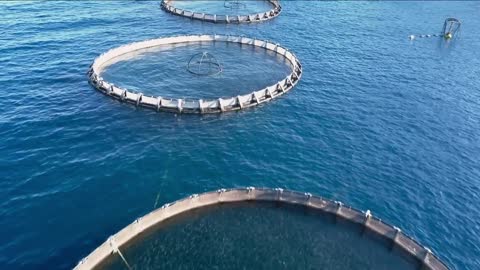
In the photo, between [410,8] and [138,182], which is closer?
[138,182]

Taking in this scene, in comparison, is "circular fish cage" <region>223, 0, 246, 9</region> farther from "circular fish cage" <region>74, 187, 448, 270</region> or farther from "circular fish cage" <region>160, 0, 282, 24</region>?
"circular fish cage" <region>74, 187, 448, 270</region>

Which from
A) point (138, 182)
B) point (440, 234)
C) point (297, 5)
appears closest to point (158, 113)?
point (138, 182)

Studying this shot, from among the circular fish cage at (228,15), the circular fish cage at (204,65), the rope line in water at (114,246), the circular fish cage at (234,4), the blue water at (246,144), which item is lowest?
the rope line in water at (114,246)

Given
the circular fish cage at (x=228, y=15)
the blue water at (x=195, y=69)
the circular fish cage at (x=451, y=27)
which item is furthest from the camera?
the circular fish cage at (x=228, y=15)

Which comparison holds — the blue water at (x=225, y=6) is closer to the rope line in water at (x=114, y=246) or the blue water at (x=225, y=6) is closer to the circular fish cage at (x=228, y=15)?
the circular fish cage at (x=228, y=15)

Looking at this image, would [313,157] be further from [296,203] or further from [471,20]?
[471,20]

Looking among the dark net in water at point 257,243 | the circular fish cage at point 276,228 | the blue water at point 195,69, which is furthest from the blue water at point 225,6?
the dark net in water at point 257,243

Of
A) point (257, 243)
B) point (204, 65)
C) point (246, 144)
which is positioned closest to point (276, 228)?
point (257, 243)
